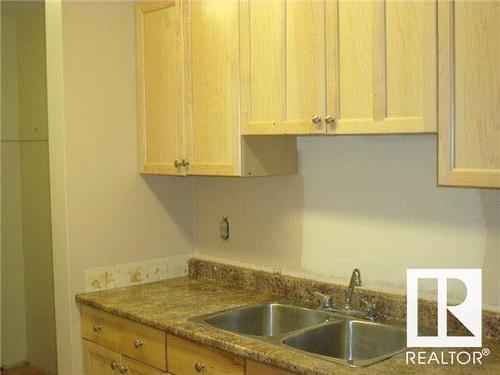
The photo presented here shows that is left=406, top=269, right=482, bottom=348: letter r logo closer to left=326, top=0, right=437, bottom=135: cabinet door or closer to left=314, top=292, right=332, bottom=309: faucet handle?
left=314, top=292, right=332, bottom=309: faucet handle

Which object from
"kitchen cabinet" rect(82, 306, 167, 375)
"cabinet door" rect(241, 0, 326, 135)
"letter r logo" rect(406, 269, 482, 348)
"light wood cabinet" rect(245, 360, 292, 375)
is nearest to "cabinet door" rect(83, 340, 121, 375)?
"kitchen cabinet" rect(82, 306, 167, 375)

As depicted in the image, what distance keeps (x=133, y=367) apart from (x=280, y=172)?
1.05 metres

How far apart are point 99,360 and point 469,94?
202cm

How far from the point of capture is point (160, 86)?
122 inches

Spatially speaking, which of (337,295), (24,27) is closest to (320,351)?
(337,295)

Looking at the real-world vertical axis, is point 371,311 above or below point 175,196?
below

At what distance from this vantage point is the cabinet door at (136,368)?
2711mm

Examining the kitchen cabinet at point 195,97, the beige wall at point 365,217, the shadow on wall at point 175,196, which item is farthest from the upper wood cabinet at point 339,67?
the shadow on wall at point 175,196

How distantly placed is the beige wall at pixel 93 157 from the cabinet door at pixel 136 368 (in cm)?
37

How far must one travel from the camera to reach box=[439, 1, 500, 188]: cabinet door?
74.4 inches

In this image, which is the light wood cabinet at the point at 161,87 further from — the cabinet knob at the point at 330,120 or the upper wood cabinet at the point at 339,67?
the cabinet knob at the point at 330,120

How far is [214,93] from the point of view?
2809 mm

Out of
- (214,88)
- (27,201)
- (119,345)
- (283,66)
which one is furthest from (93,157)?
(27,201)

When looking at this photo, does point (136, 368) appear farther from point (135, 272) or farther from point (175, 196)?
point (175, 196)
